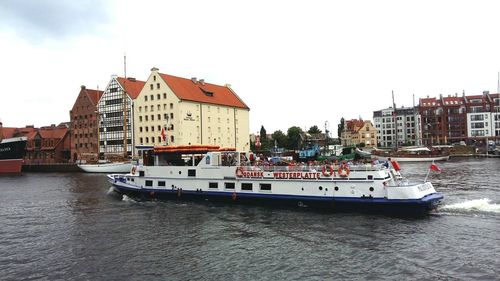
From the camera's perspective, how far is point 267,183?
3356 centimetres

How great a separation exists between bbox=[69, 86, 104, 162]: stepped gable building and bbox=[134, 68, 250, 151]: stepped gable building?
1635 cm

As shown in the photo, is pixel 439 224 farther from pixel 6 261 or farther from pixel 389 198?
pixel 6 261

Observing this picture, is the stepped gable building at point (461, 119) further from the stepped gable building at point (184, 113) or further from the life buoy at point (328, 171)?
the life buoy at point (328, 171)

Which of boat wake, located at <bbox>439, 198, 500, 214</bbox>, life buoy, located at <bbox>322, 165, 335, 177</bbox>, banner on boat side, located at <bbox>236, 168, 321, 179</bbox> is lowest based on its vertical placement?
boat wake, located at <bbox>439, 198, 500, 214</bbox>

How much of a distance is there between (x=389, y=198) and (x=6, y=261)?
23683 millimetres

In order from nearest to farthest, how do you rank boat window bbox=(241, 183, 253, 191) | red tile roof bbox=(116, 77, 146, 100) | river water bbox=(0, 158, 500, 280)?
river water bbox=(0, 158, 500, 280) < boat window bbox=(241, 183, 253, 191) < red tile roof bbox=(116, 77, 146, 100)

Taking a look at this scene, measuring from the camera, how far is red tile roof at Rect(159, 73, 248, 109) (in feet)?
297

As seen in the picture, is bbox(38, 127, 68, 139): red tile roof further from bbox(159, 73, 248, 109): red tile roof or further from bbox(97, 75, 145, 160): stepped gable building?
bbox(159, 73, 248, 109): red tile roof

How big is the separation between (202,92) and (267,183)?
66.6 m

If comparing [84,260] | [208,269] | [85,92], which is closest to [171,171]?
[84,260]

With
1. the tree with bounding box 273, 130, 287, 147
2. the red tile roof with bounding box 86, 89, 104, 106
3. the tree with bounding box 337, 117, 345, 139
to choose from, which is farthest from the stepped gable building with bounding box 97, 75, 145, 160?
the tree with bounding box 337, 117, 345, 139

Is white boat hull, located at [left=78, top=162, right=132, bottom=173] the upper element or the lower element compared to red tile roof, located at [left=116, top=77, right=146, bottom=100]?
lower

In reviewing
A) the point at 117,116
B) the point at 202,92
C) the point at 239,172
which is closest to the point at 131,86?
the point at 117,116

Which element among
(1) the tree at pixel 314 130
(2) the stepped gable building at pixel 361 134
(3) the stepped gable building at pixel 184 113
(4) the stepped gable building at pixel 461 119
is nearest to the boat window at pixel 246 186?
(3) the stepped gable building at pixel 184 113
